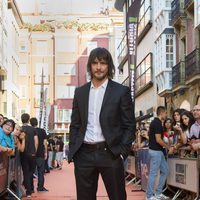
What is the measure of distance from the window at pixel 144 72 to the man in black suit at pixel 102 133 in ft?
105

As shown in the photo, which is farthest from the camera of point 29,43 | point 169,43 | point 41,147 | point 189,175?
point 29,43

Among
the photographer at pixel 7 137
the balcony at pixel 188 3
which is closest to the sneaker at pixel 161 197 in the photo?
the photographer at pixel 7 137

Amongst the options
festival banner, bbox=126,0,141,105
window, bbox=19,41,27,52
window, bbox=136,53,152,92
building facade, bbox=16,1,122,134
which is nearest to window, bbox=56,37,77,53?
building facade, bbox=16,1,122,134

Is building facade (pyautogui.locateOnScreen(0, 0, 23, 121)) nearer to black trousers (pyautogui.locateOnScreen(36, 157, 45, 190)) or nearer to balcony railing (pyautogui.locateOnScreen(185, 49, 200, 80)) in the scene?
balcony railing (pyautogui.locateOnScreen(185, 49, 200, 80))

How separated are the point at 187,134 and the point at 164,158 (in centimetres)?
68

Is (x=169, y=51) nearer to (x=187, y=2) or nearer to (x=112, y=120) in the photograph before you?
(x=187, y=2)

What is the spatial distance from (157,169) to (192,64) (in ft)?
53.5

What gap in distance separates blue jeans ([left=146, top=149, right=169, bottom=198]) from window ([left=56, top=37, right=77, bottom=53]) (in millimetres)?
63557

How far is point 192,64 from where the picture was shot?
2742cm

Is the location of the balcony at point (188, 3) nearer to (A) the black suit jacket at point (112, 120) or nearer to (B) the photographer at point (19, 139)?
(B) the photographer at point (19, 139)

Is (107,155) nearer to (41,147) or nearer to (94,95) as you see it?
(94,95)

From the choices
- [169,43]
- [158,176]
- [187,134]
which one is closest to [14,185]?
[158,176]

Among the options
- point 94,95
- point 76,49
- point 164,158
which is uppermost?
point 76,49

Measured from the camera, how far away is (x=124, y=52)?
165 feet
